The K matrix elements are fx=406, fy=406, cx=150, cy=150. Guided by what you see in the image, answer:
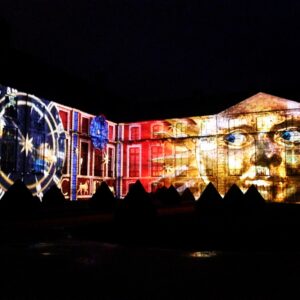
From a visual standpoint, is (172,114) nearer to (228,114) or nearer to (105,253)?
(228,114)

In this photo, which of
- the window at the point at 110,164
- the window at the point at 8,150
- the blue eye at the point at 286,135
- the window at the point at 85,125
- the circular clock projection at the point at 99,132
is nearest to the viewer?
the window at the point at 8,150

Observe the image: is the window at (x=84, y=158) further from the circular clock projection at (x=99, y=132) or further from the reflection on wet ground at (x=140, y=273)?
the reflection on wet ground at (x=140, y=273)

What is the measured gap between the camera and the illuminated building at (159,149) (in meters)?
25.4

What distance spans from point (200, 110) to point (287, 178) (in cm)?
925

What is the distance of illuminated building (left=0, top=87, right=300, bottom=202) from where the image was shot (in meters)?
25.4

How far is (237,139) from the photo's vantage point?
31891 mm

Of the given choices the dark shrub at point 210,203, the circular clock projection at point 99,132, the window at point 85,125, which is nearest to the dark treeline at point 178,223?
the dark shrub at point 210,203

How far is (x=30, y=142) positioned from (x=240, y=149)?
15865 millimetres

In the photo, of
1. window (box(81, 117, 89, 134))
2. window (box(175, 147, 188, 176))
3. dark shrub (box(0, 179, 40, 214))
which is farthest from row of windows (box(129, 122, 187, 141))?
dark shrub (box(0, 179, 40, 214))

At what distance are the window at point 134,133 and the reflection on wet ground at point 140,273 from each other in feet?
90.7

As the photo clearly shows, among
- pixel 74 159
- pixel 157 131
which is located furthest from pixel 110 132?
pixel 74 159

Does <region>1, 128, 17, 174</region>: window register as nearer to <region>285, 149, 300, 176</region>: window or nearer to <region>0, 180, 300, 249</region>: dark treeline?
<region>0, 180, 300, 249</region>: dark treeline

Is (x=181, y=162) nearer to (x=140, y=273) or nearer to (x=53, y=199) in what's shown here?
(x=53, y=199)

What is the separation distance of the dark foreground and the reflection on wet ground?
1cm
